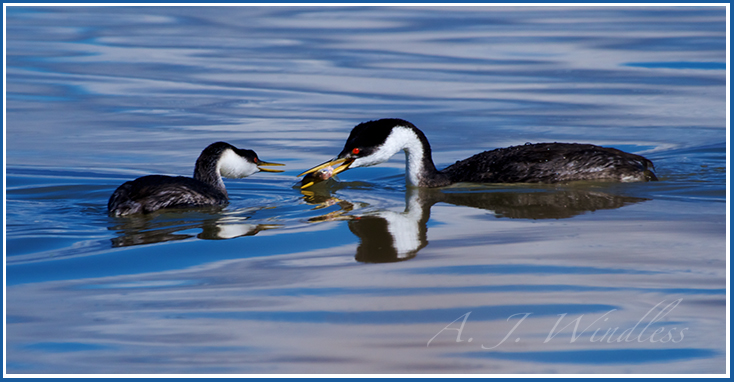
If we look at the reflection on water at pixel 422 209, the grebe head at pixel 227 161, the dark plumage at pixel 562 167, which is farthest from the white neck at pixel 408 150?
the grebe head at pixel 227 161

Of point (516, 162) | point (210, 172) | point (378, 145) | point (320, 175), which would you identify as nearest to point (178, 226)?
point (210, 172)

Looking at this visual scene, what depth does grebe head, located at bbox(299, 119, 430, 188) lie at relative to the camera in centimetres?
1038

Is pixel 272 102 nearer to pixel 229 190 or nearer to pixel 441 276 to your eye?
pixel 229 190

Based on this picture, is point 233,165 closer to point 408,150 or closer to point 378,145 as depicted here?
point 378,145

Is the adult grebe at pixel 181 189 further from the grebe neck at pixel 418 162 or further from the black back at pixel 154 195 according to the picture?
the grebe neck at pixel 418 162

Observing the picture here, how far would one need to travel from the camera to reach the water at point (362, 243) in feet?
18.2

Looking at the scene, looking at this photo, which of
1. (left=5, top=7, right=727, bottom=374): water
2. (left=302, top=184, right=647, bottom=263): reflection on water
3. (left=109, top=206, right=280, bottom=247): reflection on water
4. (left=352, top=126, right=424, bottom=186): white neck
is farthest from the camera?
(left=352, top=126, right=424, bottom=186): white neck

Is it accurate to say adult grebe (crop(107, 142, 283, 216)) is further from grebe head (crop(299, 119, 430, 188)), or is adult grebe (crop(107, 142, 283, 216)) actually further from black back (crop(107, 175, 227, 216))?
grebe head (crop(299, 119, 430, 188))

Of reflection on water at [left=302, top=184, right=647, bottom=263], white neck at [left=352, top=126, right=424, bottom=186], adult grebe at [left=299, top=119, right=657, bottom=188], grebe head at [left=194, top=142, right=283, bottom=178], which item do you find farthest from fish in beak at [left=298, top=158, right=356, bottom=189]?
grebe head at [left=194, top=142, right=283, bottom=178]

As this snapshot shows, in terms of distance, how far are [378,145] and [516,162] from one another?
1.55 m

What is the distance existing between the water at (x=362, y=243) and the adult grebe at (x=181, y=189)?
17 centimetres

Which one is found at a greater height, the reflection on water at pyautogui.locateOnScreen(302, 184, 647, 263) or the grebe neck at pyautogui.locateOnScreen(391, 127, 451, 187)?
the grebe neck at pyautogui.locateOnScreen(391, 127, 451, 187)

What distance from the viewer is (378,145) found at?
34.4 ft

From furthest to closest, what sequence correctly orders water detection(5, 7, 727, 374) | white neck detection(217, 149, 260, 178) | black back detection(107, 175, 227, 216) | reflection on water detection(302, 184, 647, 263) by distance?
white neck detection(217, 149, 260, 178) → black back detection(107, 175, 227, 216) → reflection on water detection(302, 184, 647, 263) → water detection(5, 7, 727, 374)
